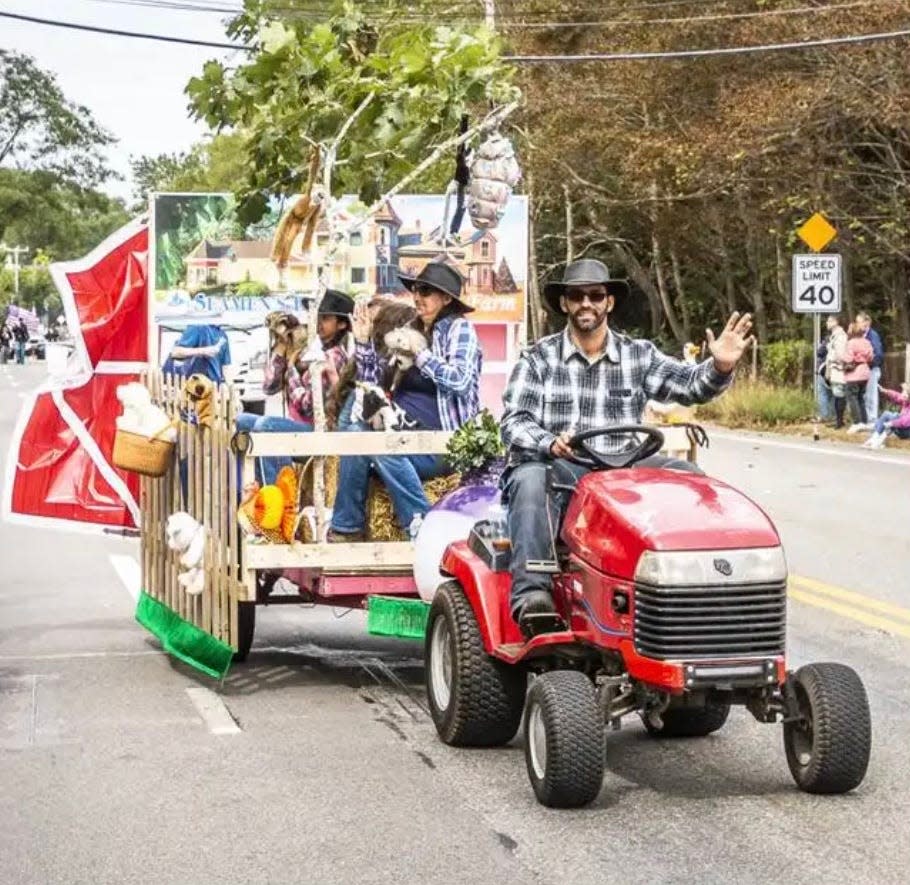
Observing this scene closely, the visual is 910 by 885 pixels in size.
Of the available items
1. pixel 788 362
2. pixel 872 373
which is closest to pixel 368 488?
pixel 872 373

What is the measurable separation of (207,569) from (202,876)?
352 cm

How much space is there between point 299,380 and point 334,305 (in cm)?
51

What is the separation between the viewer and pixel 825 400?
107 ft

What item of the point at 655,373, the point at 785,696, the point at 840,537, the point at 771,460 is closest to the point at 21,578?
the point at 840,537

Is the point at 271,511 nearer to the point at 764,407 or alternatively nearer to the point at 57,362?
the point at 57,362

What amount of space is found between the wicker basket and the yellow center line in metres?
4.31

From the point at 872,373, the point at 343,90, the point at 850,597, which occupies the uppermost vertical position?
the point at 343,90

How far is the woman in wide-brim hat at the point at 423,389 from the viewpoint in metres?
9.32

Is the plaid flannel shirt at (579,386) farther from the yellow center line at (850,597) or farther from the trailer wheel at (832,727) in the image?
the yellow center line at (850,597)

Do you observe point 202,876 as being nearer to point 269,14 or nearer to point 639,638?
point 639,638

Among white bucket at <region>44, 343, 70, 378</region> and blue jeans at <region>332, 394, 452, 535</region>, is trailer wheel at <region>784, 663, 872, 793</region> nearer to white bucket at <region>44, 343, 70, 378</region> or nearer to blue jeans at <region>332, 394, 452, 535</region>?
blue jeans at <region>332, 394, 452, 535</region>

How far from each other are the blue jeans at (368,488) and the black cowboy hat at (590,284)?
169cm

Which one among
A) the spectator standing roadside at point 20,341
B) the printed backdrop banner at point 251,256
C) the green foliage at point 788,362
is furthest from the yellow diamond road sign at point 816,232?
the spectator standing roadside at point 20,341


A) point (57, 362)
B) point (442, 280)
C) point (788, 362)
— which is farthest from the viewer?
point (788, 362)
